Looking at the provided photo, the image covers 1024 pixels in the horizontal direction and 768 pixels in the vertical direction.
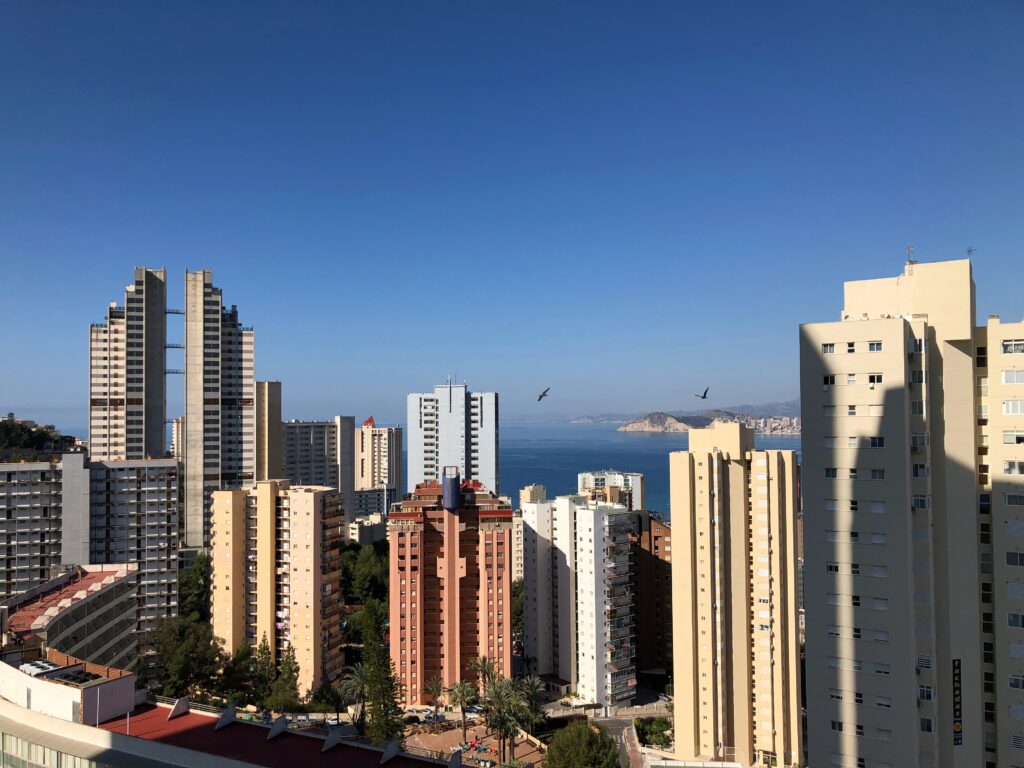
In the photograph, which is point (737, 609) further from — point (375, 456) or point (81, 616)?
point (375, 456)

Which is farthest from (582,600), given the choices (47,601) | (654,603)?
(47,601)

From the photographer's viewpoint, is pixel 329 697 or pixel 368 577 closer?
pixel 329 697

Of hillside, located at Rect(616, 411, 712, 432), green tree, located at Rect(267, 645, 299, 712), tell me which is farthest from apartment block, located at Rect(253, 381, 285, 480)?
hillside, located at Rect(616, 411, 712, 432)

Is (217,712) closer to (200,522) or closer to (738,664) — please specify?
(738,664)

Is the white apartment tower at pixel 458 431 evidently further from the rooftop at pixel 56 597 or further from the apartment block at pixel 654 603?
the rooftop at pixel 56 597

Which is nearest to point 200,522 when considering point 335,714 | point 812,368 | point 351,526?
point 351,526
